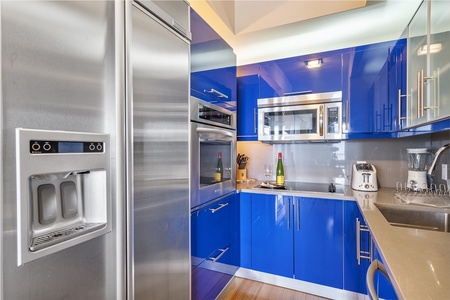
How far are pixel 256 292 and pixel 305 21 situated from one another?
2325 millimetres

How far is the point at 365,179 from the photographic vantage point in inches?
75.7

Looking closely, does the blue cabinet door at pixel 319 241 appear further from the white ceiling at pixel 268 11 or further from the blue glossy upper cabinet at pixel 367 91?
the white ceiling at pixel 268 11

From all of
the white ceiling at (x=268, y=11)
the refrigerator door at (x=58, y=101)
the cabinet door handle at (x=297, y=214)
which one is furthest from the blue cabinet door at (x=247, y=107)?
the refrigerator door at (x=58, y=101)

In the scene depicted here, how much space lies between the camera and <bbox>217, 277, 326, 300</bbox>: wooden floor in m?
1.87

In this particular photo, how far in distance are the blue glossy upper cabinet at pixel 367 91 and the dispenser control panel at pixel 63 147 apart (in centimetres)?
197

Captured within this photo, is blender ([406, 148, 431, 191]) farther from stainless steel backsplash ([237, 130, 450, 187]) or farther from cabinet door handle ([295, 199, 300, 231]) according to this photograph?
cabinet door handle ([295, 199, 300, 231])

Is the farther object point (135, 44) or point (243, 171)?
point (243, 171)

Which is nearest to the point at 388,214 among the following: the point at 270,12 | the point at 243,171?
the point at 243,171

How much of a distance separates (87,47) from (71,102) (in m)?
0.18

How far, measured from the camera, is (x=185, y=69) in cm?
116

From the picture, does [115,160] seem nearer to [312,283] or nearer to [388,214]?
[388,214]

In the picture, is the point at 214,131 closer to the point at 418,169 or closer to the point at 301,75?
the point at 301,75

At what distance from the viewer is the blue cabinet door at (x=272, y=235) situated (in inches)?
76.3

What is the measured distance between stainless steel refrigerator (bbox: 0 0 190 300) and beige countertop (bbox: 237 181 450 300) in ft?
2.79
